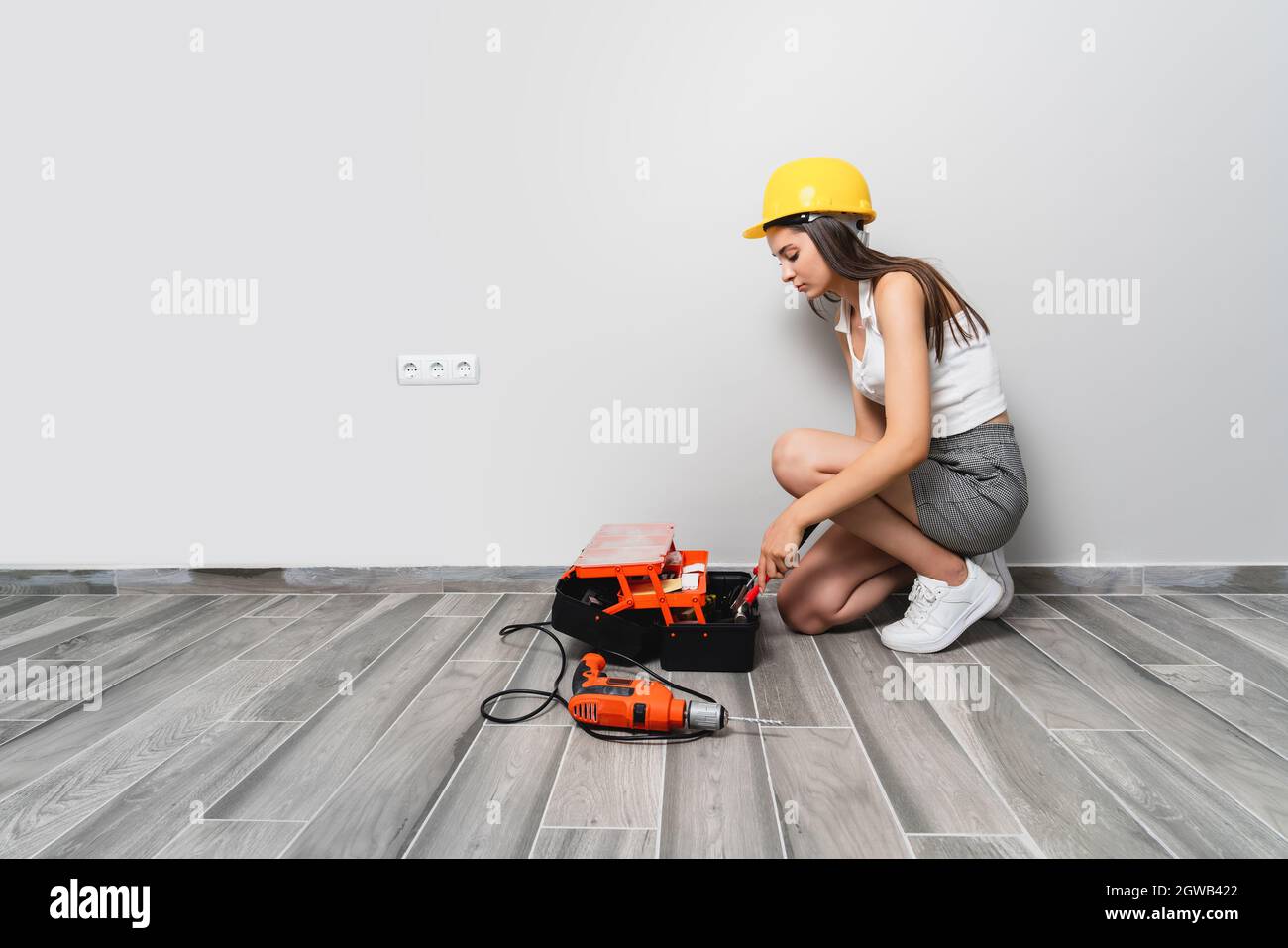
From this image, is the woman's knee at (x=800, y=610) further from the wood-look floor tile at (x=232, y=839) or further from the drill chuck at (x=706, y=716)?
the wood-look floor tile at (x=232, y=839)

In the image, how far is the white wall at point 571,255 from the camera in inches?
75.6

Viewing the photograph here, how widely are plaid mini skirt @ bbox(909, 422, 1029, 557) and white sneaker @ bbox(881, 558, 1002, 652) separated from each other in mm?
75

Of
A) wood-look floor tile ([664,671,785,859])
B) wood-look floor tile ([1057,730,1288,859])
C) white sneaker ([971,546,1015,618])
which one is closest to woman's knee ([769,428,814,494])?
white sneaker ([971,546,1015,618])

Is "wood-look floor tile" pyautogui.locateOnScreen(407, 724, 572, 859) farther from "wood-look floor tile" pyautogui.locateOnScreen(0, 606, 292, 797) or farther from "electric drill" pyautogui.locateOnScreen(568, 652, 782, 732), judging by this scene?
"wood-look floor tile" pyautogui.locateOnScreen(0, 606, 292, 797)

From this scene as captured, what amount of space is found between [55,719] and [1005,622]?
1933 millimetres

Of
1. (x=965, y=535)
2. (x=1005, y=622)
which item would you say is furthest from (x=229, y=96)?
(x=1005, y=622)

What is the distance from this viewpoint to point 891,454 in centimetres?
149

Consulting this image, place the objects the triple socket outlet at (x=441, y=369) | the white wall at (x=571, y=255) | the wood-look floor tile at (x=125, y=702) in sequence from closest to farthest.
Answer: the wood-look floor tile at (x=125, y=702), the white wall at (x=571, y=255), the triple socket outlet at (x=441, y=369)

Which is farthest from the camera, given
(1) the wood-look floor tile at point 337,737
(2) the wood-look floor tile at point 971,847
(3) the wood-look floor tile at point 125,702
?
(3) the wood-look floor tile at point 125,702

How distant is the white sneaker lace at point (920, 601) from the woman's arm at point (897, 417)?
31 centimetres

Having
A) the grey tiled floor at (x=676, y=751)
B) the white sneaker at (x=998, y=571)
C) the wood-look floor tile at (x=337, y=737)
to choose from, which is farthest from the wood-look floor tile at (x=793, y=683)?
the wood-look floor tile at (x=337, y=737)

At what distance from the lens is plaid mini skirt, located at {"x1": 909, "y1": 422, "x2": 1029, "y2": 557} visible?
1.66 meters

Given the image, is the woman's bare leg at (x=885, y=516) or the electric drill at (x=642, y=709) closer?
the electric drill at (x=642, y=709)

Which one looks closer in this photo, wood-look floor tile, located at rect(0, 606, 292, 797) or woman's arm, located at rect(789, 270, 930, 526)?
wood-look floor tile, located at rect(0, 606, 292, 797)
